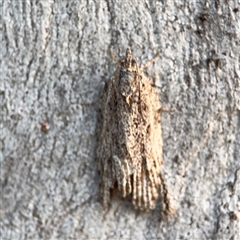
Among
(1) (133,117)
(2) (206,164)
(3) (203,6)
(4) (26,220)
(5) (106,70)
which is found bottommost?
(4) (26,220)

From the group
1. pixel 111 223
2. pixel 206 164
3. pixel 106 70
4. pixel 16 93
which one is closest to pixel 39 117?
pixel 16 93

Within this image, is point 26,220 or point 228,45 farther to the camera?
point 26,220

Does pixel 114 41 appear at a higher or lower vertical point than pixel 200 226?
higher

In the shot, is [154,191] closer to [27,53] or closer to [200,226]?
[200,226]

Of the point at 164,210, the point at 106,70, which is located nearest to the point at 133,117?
the point at 106,70
